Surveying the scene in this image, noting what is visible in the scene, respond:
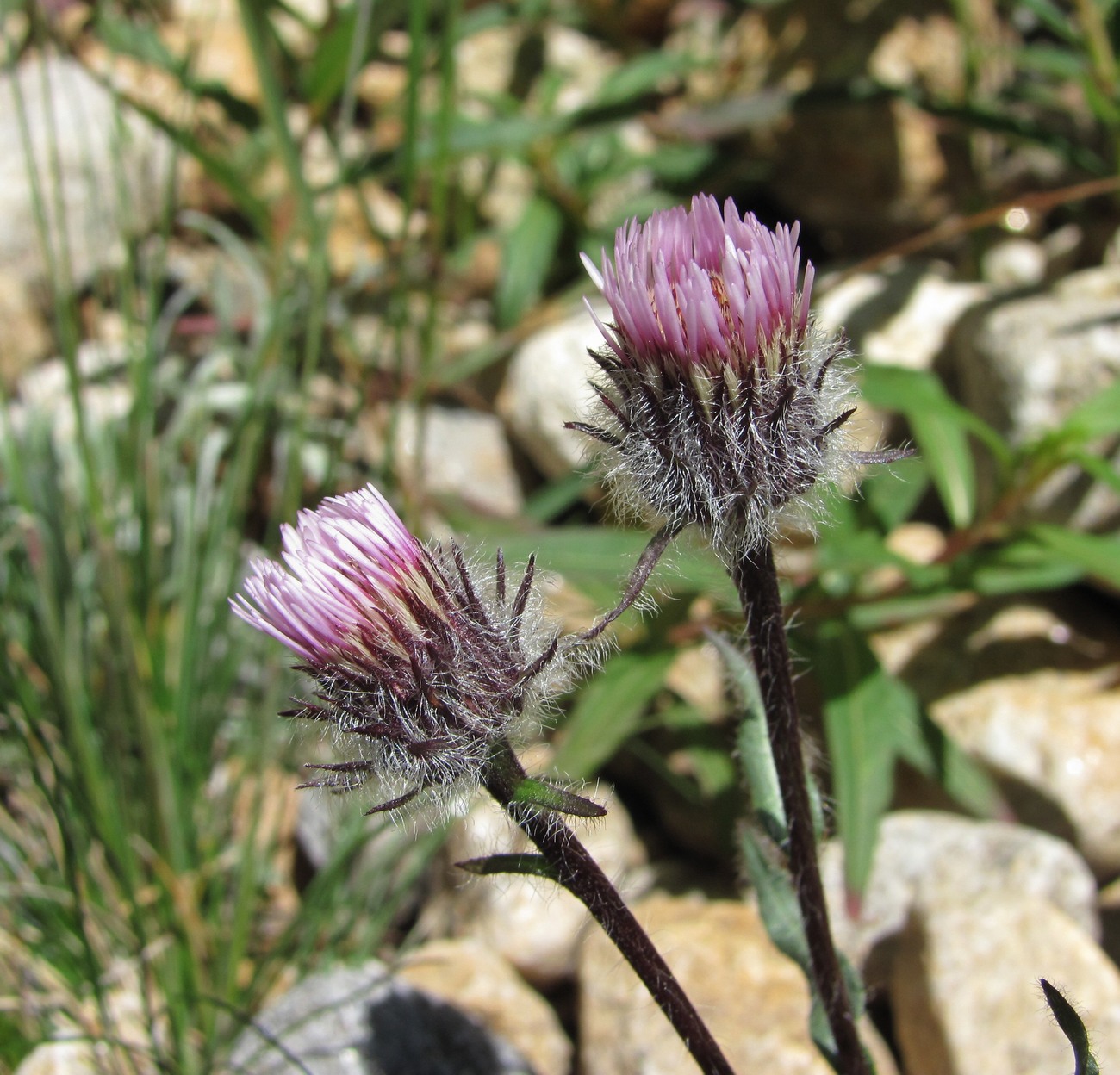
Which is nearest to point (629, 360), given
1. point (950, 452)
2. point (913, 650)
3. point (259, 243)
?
point (950, 452)

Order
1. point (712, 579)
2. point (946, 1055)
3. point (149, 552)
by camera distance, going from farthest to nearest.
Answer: point (149, 552)
point (946, 1055)
point (712, 579)

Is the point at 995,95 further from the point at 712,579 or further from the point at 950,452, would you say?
the point at 712,579

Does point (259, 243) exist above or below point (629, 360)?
above

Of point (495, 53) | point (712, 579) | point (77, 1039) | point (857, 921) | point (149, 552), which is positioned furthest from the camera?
point (495, 53)

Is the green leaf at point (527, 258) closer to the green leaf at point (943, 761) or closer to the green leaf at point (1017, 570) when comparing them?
the green leaf at point (1017, 570)

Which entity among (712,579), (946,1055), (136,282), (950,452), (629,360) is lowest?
(946,1055)

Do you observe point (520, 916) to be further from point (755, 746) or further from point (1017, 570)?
point (1017, 570)

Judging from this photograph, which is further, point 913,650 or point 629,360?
point 913,650

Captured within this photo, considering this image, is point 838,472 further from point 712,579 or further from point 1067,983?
point 1067,983

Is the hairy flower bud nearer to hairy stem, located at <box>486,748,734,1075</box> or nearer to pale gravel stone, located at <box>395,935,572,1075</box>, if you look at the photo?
hairy stem, located at <box>486,748,734,1075</box>
